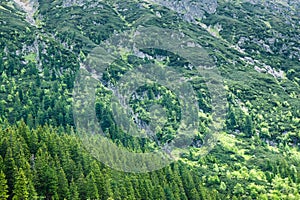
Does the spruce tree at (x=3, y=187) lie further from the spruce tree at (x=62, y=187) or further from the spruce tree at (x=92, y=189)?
the spruce tree at (x=92, y=189)

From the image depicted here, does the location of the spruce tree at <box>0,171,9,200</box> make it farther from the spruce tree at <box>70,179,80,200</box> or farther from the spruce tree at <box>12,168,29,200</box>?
the spruce tree at <box>70,179,80,200</box>

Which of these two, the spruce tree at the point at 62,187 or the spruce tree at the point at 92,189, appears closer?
the spruce tree at the point at 62,187

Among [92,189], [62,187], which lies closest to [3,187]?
[62,187]

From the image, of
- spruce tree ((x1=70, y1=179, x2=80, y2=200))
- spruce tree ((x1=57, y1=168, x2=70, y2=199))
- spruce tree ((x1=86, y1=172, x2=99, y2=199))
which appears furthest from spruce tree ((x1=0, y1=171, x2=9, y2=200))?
spruce tree ((x1=86, y1=172, x2=99, y2=199))

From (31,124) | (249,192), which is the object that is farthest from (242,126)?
(31,124)

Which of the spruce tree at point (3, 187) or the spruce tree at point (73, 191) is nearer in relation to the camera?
the spruce tree at point (3, 187)

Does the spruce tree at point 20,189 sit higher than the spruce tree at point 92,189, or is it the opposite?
the spruce tree at point 20,189

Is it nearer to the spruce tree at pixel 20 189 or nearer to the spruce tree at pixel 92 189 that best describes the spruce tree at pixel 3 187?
the spruce tree at pixel 20 189

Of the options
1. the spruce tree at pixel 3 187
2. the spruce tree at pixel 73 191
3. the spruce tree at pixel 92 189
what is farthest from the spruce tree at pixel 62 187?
the spruce tree at pixel 3 187

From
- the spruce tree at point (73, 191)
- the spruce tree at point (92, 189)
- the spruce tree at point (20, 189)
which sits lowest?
the spruce tree at point (92, 189)

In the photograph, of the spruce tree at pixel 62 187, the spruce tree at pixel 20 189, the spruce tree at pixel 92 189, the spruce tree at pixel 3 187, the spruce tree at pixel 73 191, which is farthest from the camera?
the spruce tree at pixel 92 189

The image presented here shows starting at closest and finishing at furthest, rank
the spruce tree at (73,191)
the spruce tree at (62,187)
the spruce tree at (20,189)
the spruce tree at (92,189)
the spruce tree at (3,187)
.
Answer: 1. the spruce tree at (3,187)
2. the spruce tree at (20,189)
3. the spruce tree at (73,191)
4. the spruce tree at (62,187)
5. the spruce tree at (92,189)

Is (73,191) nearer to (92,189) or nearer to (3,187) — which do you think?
(92,189)

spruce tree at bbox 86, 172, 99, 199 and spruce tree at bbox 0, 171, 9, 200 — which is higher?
spruce tree at bbox 0, 171, 9, 200
